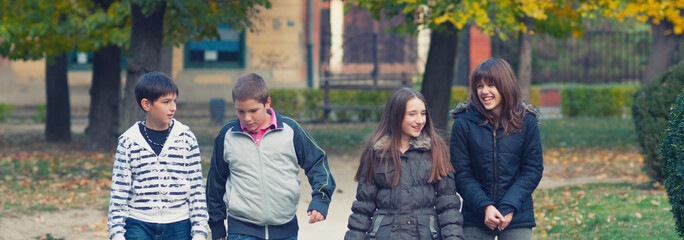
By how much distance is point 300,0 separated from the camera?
76.5ft

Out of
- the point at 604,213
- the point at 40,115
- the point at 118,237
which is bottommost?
the point at 40,115

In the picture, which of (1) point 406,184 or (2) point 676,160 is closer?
(1) point 406,184

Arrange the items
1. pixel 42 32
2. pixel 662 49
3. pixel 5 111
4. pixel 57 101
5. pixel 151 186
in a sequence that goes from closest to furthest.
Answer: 1. pixel 151 186
2. pixel 42 32
3. pixel 57 101
4. pixel 662 49
5. pixel 5 111

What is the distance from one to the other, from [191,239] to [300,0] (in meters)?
19.4

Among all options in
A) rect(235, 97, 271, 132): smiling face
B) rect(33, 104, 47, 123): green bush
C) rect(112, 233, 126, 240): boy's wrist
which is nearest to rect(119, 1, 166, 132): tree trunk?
rect(235, 97, 271, 132): smiling face

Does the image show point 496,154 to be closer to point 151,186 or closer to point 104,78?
point 151,186

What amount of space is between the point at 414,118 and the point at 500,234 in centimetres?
80

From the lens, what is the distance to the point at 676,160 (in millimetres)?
4969

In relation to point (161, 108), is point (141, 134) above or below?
below

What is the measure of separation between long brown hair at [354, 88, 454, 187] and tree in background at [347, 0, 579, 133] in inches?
199

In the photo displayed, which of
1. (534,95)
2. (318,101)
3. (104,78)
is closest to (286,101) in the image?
(318,101)

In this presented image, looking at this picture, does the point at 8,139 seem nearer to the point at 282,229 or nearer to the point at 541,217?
the point at 541,217

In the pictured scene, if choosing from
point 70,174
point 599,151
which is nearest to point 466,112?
point 70,174

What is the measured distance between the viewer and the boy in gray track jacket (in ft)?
14.1
